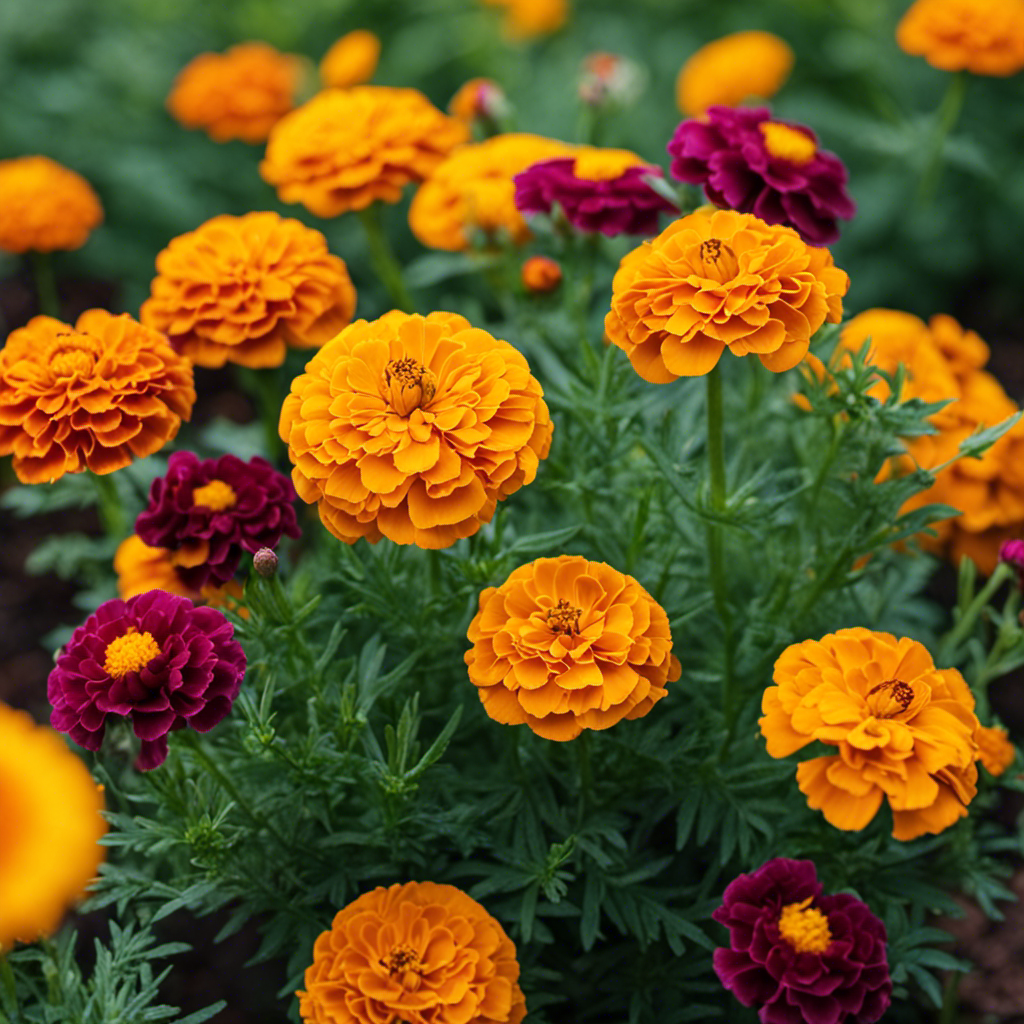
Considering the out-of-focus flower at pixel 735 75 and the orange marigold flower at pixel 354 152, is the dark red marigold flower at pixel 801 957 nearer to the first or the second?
the orange marigold flower at pixel 354 152

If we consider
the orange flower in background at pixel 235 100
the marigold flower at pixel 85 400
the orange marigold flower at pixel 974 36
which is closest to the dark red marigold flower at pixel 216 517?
the marigold flower at pixel 85 400

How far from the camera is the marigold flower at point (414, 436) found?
61.2 inches

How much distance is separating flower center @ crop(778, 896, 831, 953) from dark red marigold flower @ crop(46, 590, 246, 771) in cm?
88

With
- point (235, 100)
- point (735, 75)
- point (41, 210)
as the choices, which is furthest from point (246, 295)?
point (735, 75)

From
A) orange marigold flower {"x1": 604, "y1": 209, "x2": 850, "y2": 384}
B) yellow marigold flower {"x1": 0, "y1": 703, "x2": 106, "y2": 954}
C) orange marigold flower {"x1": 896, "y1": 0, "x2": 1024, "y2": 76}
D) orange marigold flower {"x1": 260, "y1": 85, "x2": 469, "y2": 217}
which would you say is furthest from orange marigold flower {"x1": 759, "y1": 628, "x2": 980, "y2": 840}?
orange marigold flower {"x1": 896, "y1": 0, "x2": 1024, "y2": 76}

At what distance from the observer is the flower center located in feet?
5.18

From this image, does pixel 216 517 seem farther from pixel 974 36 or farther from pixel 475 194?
pixel 974 36

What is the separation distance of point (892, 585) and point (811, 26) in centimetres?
344

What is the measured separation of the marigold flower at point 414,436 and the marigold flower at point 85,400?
1.02ft

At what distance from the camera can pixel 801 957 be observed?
158 cm

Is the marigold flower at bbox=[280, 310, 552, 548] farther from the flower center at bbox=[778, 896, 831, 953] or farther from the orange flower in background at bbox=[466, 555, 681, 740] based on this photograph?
the flower center at bbox=[778, 896, 831, 953]

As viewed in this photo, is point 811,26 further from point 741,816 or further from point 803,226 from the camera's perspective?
point 741,816

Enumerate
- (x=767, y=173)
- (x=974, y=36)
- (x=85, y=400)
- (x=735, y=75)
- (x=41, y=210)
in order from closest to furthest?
(x=85, y=400) → (x=767, y=173) → (x=41, y=210) → (x=974, y=36) → (x=735, y=75)

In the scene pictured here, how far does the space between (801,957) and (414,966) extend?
57cm
